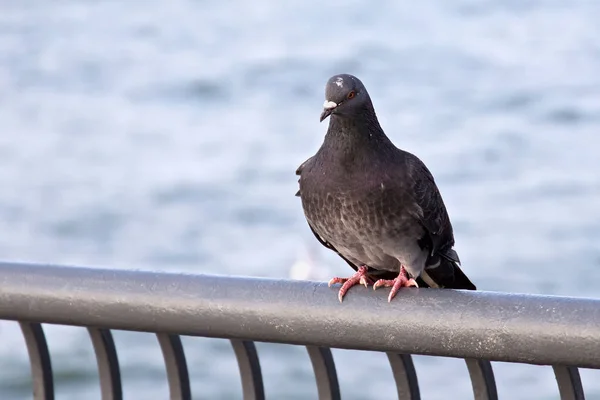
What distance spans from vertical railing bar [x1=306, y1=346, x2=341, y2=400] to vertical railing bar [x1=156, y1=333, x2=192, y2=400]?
36cm

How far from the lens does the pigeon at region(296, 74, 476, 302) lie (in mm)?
4250

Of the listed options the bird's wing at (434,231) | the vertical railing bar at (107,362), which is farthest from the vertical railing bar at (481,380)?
the bird's wing at (434,231)

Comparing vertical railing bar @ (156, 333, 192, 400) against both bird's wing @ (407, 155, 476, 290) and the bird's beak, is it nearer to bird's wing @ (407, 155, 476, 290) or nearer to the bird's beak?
the bird's beak

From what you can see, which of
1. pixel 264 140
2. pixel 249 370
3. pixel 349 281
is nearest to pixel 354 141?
pixel 349 281

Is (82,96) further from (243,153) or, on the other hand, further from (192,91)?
(243,153)

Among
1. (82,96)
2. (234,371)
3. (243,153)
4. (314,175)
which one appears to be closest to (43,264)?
(314,175)

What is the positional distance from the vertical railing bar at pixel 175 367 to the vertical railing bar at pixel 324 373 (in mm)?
361

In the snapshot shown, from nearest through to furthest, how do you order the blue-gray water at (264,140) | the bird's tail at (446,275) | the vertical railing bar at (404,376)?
the vertical railing bar at (404,376)
the bird's tail at (446,275)
the blue-gray water at (264,140)

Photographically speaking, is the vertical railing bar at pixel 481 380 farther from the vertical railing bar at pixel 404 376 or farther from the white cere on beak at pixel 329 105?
the white cere on beak at pixel 329 105

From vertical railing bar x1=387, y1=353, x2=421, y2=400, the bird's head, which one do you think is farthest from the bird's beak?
vertical railing bar x1=387, y1=353, x2=421, y2=400

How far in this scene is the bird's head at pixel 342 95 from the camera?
4129 mm

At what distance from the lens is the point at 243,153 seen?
1944 cm

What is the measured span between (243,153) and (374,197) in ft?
49.8

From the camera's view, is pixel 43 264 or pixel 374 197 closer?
pixel 43 264
